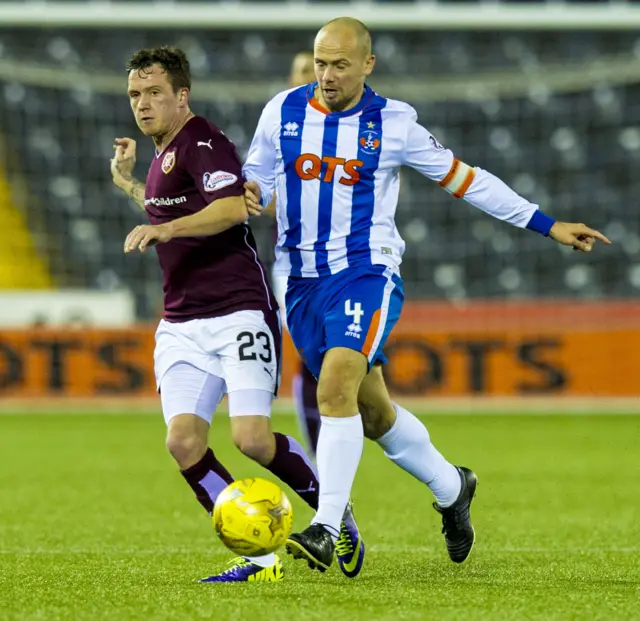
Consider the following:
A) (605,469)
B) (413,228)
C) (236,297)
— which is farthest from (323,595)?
(413,228)

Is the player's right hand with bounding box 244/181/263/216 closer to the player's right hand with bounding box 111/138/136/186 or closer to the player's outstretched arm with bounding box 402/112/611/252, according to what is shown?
the player's outstretched arm with bounding box 402/112/611/252

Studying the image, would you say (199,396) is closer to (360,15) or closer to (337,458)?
(337,458)

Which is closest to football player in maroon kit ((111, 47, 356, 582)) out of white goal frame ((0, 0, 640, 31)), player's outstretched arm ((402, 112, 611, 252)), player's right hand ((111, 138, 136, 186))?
player's right hand ((111, 138, 136, 186))

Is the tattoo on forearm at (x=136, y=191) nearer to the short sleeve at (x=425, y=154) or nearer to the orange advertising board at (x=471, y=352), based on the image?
the short sleeve at (x=425, y=154)

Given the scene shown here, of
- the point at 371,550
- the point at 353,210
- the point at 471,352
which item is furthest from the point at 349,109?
the point at 471,352

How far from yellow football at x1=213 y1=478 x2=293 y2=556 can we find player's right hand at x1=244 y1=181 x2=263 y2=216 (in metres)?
0.93

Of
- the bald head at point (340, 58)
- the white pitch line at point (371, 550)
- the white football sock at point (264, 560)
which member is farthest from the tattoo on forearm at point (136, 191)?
the white football sock at point (264, 560)

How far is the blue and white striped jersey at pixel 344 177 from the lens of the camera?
4805 mm

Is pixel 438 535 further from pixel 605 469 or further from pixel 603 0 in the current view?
pixel 603 0

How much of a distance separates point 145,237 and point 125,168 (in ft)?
3.46

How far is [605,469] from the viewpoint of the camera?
9.12 m

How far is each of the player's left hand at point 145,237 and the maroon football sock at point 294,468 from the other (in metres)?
0.88

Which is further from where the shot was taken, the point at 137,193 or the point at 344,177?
the point at 137,193

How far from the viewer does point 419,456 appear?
4965 mm
